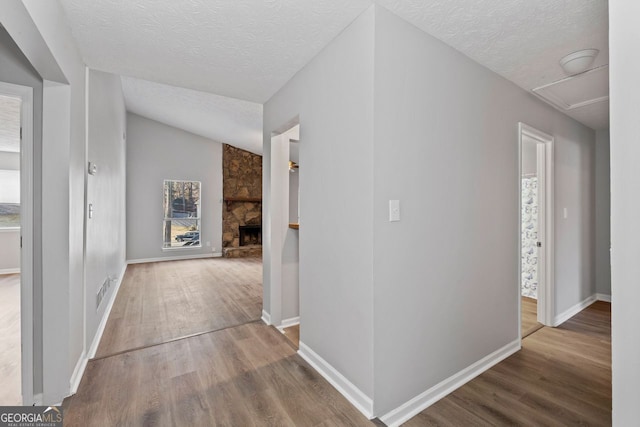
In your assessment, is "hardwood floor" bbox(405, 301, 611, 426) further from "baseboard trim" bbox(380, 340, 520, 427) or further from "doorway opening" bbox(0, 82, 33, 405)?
"doorway opening" bbox(0, 82, 33, 405)

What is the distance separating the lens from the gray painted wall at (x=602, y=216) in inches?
150

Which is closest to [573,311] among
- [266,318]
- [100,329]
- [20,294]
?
[266,318]

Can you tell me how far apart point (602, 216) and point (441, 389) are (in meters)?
3.72

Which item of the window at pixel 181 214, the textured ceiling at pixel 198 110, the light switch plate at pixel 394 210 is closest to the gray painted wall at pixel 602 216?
the light switch plate at pixel 394 210

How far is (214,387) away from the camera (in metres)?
1.99

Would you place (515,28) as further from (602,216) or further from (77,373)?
(77,373)

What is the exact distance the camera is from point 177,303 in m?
3.81

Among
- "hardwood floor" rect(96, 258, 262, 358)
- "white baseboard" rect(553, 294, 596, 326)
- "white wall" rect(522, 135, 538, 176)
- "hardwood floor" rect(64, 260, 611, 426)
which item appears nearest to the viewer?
"hardwood floor" rect(64, 260, 611, 426)

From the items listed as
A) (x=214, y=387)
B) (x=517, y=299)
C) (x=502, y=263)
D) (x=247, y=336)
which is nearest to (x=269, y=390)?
(x=214, y=387)

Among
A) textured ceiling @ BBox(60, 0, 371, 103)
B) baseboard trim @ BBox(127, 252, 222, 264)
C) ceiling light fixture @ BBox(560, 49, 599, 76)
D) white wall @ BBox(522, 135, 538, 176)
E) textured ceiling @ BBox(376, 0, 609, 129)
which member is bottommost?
baseboard trim @ BBox(127, 252, 222, 264)

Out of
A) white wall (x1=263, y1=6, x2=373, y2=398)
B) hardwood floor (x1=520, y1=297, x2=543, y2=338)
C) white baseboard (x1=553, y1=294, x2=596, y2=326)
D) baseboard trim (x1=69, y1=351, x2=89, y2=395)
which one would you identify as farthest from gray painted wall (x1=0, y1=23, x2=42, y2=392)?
white baseboard (x1=553, y1=294, x2=596, y2=326)

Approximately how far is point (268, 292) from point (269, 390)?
47.9 inches

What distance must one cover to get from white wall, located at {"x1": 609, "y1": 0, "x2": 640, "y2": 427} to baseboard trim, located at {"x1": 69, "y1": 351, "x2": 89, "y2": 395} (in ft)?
8.96

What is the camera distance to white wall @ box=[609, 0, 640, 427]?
0.80 m
